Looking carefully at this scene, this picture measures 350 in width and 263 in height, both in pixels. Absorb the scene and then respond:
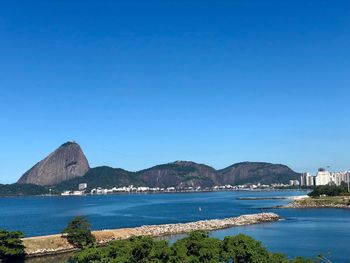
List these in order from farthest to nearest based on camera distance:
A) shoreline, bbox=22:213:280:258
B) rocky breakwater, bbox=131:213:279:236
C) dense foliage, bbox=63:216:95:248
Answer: rocky breakwater, bbox=131:213:279:236 → dense foliage, bbox=63:216:95:248 → shoreline, bbox=22:213:280:258

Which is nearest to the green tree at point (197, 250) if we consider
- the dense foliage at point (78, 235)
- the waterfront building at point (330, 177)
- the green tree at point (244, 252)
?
the green tree at point (244, 252)

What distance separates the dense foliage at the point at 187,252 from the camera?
1866cm

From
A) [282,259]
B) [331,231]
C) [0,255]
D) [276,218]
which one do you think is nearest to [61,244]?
[0,255]

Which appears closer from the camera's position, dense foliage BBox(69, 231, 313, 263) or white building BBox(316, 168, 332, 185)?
dense foliage BBox(69, 231, 313, 263)

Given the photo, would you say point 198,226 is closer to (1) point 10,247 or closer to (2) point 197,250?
(1) point 10,247

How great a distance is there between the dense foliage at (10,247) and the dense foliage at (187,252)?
11.8 metres

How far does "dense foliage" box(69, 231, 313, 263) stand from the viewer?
1866 cm


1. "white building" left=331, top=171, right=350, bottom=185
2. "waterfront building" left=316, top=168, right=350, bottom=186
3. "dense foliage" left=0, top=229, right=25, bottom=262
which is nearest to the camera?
"dense foliage" left=0, top=229, right=25, bottom=262

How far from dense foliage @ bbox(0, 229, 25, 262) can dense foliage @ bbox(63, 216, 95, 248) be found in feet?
16.3

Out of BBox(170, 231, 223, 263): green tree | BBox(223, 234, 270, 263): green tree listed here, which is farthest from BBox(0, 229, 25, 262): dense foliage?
BBox(223, 234, 270, 263): green tree

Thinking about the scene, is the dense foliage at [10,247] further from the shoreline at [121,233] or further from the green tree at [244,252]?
the green tree at [244,252]

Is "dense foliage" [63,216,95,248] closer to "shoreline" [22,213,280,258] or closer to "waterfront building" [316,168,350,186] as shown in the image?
"shoreline" [22,213,280,258]

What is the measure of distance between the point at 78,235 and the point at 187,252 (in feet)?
57.7

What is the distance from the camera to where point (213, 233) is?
4303 centimetres
